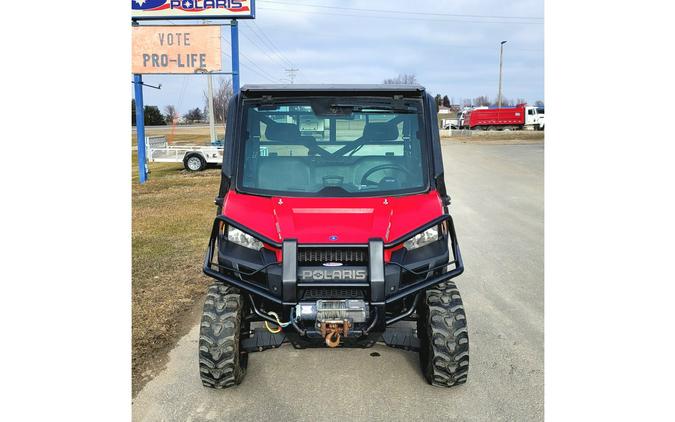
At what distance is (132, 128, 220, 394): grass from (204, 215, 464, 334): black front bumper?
3.84ft

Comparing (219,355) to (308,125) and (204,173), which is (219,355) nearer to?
(308,125)

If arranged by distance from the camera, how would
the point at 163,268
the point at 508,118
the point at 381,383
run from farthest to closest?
the point at 508,118, the point at 163,268, the point at 381,383

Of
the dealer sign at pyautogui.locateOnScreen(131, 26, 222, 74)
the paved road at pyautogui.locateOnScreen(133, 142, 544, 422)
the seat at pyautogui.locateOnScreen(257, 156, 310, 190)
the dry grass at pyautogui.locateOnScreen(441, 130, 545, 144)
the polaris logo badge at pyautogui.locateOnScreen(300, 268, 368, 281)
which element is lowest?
the paved road at pyautogui.locateOnScreen(133, 142, 544, 422)

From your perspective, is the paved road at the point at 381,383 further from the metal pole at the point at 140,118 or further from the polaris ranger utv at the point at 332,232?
the metal pole at the point at 140,118

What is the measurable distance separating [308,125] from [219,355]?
74.4 inches

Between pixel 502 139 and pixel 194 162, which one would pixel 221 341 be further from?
pixel 502 139

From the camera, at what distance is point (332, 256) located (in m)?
3.97

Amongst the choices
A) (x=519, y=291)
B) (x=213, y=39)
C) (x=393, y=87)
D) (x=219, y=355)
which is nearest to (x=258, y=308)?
(x=219, y=355)

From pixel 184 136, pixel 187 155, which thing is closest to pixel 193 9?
pixel 187 155

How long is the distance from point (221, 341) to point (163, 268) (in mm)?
3832

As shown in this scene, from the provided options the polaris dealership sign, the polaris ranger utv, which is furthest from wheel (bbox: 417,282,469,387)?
the polaris dealership sign

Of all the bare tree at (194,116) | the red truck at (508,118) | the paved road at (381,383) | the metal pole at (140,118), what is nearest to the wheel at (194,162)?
the metal pole at (140,118)

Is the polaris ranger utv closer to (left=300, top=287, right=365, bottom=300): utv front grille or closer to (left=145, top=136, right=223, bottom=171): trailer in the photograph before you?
(left=300, top=287, right=365, bottom=300): utv front grille

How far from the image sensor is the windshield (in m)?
4.63
